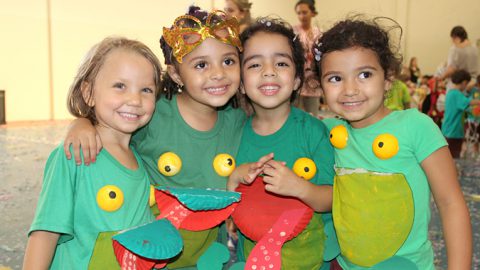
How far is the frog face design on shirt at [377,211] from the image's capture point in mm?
1585

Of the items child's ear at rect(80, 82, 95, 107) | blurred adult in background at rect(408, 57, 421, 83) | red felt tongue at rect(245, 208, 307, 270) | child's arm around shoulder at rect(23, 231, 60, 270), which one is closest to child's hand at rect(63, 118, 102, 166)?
child's ear at rect(80, 82, 95, 107)

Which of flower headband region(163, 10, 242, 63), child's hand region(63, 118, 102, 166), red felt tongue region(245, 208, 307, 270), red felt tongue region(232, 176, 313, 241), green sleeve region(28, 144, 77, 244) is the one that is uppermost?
flower headband region(163, 10, 242, 63)

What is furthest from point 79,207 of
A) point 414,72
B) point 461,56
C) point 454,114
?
point 414,72

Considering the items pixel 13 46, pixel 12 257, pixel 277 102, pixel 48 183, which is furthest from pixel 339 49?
pixel 13 46

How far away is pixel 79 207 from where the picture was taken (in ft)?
5.04

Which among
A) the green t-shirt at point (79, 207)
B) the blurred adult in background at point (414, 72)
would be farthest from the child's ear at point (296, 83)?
the blurred adult in background at point (414, 72)

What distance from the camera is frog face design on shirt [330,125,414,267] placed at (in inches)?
62.4

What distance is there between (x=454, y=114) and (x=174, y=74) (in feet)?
18.6

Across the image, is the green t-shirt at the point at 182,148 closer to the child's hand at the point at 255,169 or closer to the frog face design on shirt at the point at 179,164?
the frog face design on shirt at the point at 179,164

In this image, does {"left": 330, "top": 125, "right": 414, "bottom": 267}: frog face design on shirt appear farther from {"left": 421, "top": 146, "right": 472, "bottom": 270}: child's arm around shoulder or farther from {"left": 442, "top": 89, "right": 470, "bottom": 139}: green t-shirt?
{"left": 442, "top": 89, "right": 470, "bottom": 139}: green t-shirt

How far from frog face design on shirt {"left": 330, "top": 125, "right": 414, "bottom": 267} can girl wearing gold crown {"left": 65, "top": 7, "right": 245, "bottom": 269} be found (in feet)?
1.78

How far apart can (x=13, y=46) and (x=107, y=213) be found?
10.3m

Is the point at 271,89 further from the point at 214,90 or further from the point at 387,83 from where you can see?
the point at 387,83

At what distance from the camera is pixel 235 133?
2.03 meters
